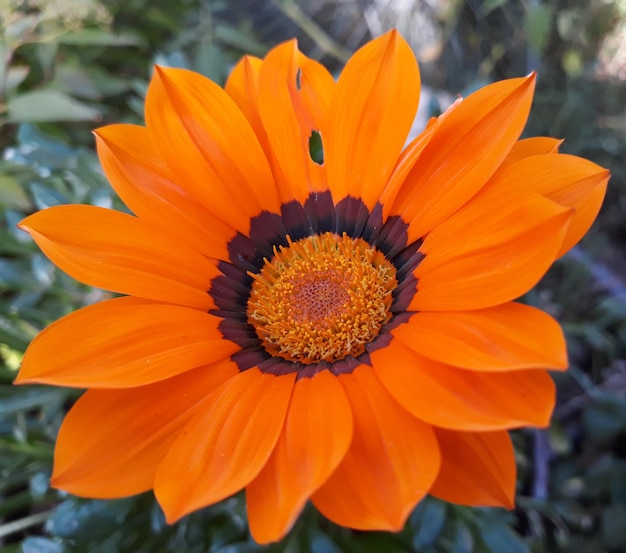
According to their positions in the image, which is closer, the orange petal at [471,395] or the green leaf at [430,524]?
the orange petal at [471,395]

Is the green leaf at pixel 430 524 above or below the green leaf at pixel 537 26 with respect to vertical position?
below

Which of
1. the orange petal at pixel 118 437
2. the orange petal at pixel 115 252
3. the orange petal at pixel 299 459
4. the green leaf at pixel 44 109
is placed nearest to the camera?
the orange petal at pixel 299 459

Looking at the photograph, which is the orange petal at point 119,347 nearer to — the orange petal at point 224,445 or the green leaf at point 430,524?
the orange petal at point 224,445

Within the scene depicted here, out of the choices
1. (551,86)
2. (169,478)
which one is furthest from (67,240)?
(551,86)

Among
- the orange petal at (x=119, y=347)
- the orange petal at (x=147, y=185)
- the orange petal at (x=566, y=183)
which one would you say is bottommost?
the orange petal at (x=119, y=347)

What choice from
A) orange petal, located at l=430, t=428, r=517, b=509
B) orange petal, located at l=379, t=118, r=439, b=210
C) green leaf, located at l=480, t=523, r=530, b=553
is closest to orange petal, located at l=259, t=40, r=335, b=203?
orange petal, located at l=379, t=118, r=439, b=210

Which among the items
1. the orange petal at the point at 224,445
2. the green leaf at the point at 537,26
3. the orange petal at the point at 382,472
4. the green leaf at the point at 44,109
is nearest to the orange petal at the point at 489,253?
the orange petal at the point at 382,472

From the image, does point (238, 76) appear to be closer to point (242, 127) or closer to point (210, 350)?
point (242, 127)

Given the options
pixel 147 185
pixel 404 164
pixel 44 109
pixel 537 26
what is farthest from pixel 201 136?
pixel 537 26
